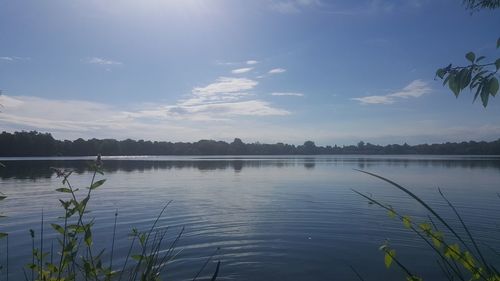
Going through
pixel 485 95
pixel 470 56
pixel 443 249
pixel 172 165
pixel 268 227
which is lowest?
pixel 268 227

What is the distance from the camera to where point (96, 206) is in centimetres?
1945

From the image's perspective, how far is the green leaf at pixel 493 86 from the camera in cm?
234

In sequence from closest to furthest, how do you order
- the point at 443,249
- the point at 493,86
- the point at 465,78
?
the point at 493,86 < the point at 465,78 < the point at 443,249

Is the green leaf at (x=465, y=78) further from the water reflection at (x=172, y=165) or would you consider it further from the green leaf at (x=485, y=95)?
the water reflection at (x=172, y=165)

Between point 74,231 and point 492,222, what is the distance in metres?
16.5

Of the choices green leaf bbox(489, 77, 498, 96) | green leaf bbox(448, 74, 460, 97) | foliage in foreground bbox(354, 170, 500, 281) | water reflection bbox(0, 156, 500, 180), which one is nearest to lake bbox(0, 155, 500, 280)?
foliage in foreground bbox(354, 170, 500, 281)

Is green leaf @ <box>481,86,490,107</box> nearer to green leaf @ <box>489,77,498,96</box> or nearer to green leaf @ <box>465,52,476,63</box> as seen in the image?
green leaf @ <box>489,77,498,96</box>

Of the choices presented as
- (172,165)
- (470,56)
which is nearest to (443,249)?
(470,56)

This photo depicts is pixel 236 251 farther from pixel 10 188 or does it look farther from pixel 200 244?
pixel 10 188

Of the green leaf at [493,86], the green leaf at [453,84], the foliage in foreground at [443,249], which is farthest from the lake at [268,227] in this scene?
the green leaf at [493,86]

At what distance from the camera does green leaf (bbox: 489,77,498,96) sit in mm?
2337

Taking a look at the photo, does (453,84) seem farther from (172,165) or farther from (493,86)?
(172,165)

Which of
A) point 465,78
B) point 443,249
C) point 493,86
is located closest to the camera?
point 493,86

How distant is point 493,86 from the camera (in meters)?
2.36
